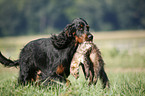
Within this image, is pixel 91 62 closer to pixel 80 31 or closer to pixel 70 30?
pixel 80 31

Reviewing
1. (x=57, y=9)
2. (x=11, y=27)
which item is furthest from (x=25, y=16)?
(x=57, y=9)

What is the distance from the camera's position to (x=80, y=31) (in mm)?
4219

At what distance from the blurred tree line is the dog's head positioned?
49250 millimetres

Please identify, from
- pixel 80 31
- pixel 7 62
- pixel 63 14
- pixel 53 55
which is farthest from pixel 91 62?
pixel 63 14

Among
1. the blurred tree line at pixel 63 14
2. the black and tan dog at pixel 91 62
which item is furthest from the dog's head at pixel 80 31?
the blurred tree line at pixel 63 14

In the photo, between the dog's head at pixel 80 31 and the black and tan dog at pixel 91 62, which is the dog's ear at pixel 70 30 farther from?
the black and tan dog at pixel 91 62

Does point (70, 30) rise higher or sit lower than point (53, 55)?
higher

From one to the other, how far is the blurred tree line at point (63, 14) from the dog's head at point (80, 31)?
49.2 metres

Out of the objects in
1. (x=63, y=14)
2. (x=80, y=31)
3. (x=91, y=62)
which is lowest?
(x=91, y=62)

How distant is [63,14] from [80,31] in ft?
176

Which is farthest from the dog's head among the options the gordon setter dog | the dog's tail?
the dog's tail

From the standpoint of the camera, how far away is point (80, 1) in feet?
200

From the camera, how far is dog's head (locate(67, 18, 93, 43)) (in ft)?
13.5

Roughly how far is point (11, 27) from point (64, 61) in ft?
170
